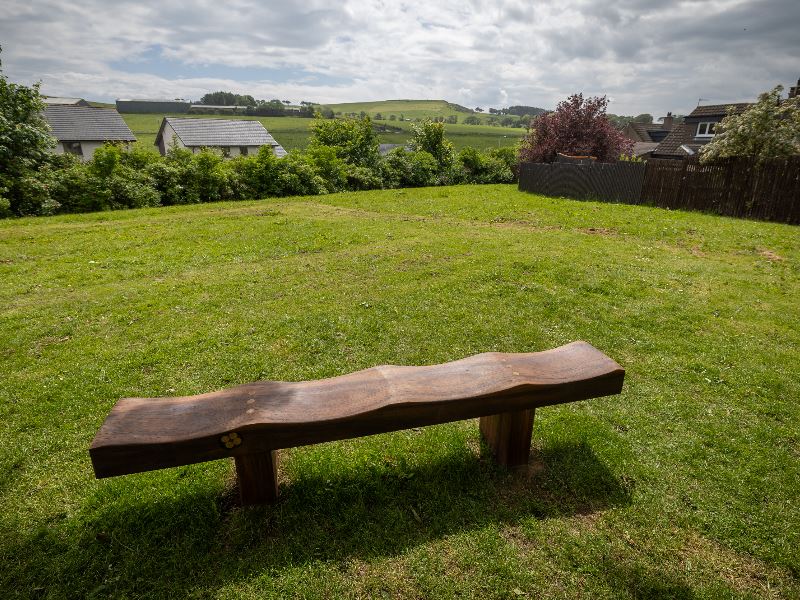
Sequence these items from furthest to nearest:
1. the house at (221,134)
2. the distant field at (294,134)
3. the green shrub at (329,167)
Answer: the distant field at (294,134)
the house at (221,134)
the green shrub at (329,167)

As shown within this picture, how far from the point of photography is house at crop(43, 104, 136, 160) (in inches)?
1716

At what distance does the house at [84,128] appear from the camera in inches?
1716

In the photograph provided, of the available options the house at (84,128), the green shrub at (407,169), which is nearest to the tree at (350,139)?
the green shrub at (407,169)

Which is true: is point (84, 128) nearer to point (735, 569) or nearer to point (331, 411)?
point (331, 411)

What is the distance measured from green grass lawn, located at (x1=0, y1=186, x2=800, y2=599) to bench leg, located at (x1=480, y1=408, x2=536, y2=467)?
6.0 inches

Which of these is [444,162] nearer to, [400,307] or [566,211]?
[566,211]

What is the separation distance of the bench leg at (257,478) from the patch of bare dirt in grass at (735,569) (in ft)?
7.96

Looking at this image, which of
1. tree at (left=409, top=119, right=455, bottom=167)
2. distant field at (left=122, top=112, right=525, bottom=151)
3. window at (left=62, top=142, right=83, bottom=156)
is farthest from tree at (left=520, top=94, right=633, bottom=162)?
distant field at (left=122, top=112, right=525, bottom=151)

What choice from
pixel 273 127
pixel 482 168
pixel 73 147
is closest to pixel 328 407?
pixel 482 168

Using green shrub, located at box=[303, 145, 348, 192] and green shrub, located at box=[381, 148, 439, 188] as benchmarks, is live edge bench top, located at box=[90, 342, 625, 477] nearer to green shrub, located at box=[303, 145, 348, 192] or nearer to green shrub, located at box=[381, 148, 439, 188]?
green shrub, located at box=[303, 145, 348, 192]

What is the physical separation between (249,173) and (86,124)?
39.9 metres

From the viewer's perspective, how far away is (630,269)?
301 inches

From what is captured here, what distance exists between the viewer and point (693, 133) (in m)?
37.2

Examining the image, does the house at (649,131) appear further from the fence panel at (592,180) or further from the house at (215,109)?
the house at (215,109)
